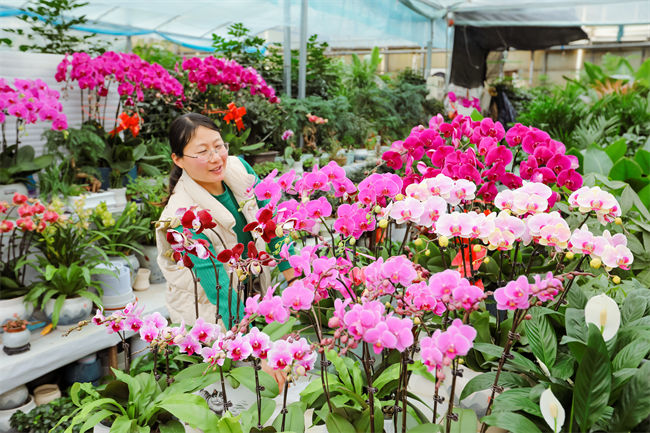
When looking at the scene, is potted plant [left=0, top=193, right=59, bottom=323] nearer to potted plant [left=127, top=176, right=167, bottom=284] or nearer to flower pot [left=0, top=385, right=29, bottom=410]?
flower pot [left=0, top=385, right=29, bottom=410]

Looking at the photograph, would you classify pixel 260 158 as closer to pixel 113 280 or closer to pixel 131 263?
pixel 131 263

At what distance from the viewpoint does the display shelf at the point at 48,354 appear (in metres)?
2.01

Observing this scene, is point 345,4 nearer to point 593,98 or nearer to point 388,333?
point 593,98

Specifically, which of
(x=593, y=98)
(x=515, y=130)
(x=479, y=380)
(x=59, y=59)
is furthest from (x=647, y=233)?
(x=593, y=98)

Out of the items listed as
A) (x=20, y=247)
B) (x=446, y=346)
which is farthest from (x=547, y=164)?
(x=20, y=247)

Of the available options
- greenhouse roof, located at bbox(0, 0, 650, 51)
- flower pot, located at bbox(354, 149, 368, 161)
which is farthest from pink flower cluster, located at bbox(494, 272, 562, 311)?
flower pot, located at bbox(354, 149, 368, 161)

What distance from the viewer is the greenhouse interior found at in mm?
747

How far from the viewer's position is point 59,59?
9.65 feet

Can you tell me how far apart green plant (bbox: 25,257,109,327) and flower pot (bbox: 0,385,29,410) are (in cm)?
30

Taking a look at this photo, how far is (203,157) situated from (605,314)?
1.19 m

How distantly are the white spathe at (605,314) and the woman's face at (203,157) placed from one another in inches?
45.1

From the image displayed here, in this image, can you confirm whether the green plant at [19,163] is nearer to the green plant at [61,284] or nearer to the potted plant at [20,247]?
the potted plant at [20,247]

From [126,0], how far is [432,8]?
152 inches

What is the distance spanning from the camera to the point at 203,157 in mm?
1504
